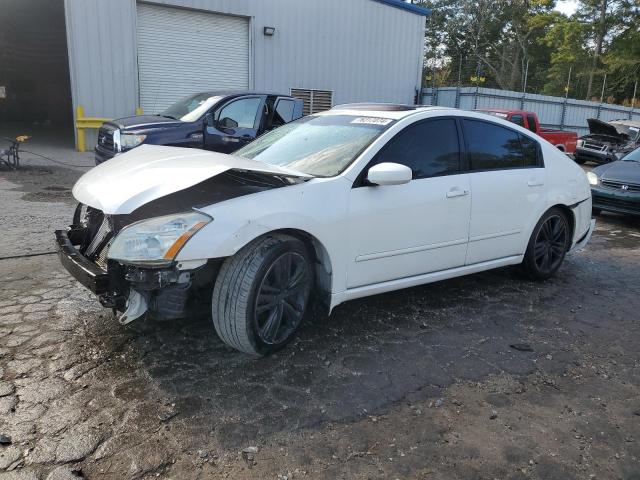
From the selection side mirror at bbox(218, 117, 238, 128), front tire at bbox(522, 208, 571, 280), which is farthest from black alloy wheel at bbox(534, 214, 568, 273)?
side mirror at bbox(218, 117, 238, 128)

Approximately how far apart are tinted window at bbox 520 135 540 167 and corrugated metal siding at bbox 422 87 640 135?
702 inches

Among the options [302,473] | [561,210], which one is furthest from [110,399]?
[561,210]

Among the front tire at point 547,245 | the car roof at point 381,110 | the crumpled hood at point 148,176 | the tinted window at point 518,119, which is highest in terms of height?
the car roof at point 381,110

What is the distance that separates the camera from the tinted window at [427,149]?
155 inches

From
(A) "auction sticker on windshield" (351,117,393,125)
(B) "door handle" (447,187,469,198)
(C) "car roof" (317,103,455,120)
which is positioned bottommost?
(B) "door handle" (447,187,469,198)

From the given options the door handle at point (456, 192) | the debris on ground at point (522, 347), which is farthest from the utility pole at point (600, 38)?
the debris on ground at point (522, 347)

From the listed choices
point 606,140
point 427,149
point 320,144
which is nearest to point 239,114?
point 320,144

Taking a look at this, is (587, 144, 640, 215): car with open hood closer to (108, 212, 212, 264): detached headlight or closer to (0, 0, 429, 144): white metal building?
(108, 212, 212, 264): detached headlight

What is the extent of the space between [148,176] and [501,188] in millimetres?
2884

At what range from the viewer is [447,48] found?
43.1 metres

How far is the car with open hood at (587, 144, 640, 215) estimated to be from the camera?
835 centimetres

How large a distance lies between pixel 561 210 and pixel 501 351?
2172 millimetres

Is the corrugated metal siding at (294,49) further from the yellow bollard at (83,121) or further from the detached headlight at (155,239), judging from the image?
the detached headlight at (155,239)

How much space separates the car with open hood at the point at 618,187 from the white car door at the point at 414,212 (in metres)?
5.42
